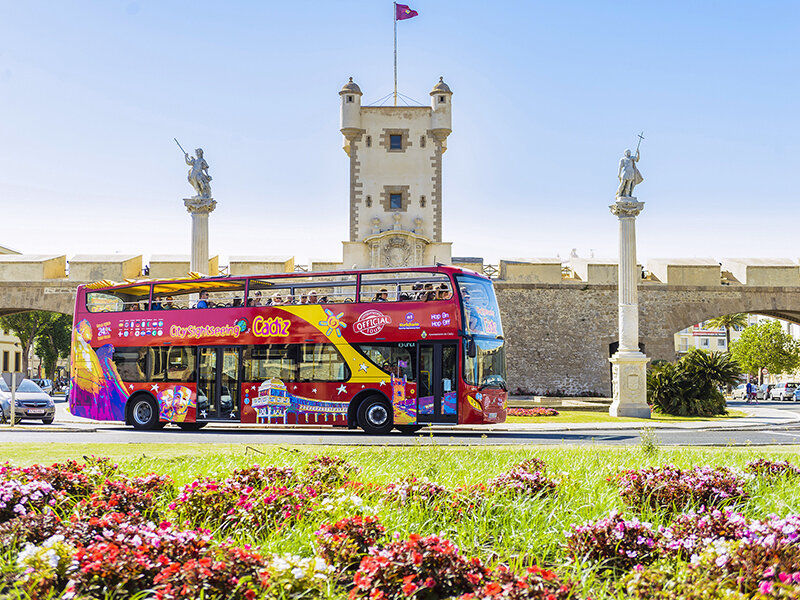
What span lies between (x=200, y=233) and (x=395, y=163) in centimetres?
1349

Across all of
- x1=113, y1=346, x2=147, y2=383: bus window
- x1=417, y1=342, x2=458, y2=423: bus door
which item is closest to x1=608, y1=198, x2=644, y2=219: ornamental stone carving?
x1=417, y1=342, x2=458, y2=423: bus door

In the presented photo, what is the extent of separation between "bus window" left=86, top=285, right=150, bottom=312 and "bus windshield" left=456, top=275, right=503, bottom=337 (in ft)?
26.6

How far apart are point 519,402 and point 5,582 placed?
2942 centimetres

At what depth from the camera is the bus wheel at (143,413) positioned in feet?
62.8

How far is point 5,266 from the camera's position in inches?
1455

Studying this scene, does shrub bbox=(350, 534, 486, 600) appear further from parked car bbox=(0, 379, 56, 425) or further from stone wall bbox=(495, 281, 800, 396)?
stone wall bbox=(495, 281, 800, 396)

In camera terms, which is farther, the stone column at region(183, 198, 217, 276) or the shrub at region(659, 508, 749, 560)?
→ the stone column at region(183, 198, 217, 276)

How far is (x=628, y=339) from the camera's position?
26.1 metres

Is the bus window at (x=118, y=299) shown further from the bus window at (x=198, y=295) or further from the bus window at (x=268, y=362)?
the bus window at (x=268, y=362)

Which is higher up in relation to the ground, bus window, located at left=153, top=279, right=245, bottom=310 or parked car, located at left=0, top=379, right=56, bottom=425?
bus window, located at left=153, top=279, right=245, bottom=310

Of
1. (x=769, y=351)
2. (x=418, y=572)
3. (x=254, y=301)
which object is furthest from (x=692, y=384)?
(x=769, y=351)

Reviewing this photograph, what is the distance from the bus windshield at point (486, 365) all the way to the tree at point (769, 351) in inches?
1802

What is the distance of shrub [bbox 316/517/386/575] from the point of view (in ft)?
15.3

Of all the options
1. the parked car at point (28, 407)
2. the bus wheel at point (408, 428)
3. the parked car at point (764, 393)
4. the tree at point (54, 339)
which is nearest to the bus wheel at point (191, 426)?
the parked car at point (28, 407)
